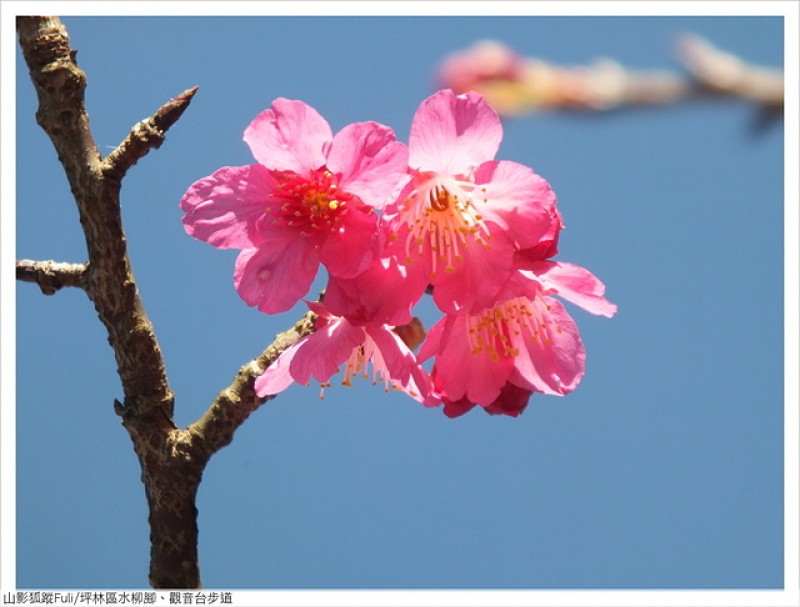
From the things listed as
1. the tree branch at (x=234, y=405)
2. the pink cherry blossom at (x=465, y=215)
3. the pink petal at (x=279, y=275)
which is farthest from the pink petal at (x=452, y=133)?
the tree branch at (x=234, y=405)

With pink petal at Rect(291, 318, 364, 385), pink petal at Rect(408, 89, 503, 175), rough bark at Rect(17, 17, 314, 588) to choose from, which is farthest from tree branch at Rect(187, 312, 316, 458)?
pink petal at Rect(408, 89, 503, 175)

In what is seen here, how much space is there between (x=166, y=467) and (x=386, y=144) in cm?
38

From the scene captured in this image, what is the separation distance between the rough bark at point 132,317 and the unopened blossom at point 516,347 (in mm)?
166

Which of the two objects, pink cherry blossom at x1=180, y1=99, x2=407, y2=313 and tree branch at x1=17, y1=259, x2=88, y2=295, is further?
tree branch at x1=17, y1=259, x2=88, y2=295

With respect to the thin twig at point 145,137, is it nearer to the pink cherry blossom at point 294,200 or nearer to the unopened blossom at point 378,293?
the pink cherry blossom at point 294,200

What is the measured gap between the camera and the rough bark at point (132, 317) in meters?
0.72

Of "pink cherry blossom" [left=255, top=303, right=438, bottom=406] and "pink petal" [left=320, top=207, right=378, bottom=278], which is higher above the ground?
"pink petal" [left=320, top=207, right=378, bottom=278]

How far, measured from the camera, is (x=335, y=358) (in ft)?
2.17

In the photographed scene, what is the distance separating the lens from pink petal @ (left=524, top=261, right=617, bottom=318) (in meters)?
0.68

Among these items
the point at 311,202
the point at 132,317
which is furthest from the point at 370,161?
the point at 132,317

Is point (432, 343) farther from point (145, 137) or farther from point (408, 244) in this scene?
point (145, 137)

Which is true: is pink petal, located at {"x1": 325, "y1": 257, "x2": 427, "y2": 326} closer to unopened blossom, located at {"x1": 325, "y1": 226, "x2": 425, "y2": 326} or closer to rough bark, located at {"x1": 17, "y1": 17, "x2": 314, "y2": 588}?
unopened blossom, located at {"x1": 325, "y1": 226, "x2": 425, "y2": 326}

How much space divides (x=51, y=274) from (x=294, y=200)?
267mm

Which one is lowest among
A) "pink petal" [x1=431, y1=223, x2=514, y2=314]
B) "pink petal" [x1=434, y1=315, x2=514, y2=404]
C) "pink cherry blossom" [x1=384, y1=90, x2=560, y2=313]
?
"pink petal" [x1=434, y1=315, x2=514, y2=404]
